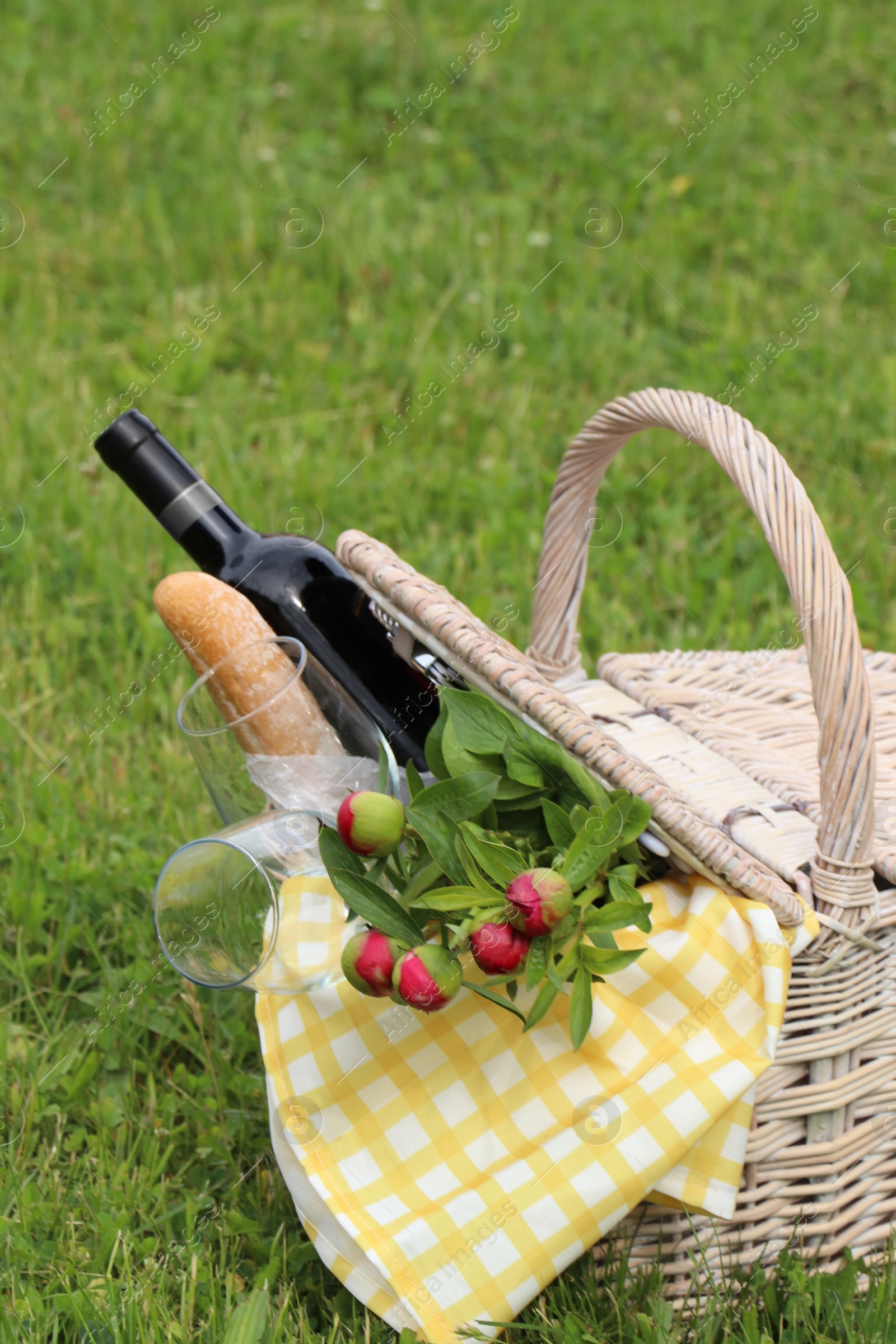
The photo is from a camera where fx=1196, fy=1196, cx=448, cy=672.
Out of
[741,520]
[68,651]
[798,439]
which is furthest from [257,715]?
[798,439]

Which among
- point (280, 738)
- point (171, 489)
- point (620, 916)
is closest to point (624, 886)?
point (620, 916)

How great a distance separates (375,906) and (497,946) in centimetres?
11

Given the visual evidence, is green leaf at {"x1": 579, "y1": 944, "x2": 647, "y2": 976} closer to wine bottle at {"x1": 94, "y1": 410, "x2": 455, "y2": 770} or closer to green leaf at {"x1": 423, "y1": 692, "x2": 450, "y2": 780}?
green leaf at {"x1": 423, "y1": 692, "x2": 450, "y2": 780}

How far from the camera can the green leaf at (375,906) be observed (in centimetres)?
98

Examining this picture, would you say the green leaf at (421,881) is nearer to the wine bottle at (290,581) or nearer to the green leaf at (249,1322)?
the wine bottle at (290,581)

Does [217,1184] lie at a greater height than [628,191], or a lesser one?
lesser

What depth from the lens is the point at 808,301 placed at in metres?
3.05

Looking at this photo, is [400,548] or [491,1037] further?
[400,548]

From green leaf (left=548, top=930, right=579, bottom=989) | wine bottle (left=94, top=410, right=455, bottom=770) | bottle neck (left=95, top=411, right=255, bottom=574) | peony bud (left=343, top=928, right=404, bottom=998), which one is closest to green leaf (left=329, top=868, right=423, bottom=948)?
peony bud (left=343, top=928, right=404, bottom=998)

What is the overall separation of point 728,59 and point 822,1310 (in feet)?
12.2

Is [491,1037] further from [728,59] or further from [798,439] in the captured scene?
[728,59]

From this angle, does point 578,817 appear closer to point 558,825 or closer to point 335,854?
point 558,825

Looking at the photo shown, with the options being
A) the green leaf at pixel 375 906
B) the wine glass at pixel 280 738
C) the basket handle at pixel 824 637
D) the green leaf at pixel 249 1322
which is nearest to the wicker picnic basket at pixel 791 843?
the basket handle at pixel 824 637

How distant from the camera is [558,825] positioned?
102 centimetres
